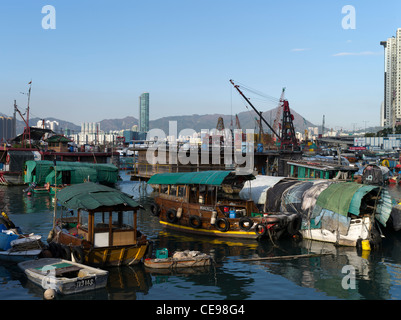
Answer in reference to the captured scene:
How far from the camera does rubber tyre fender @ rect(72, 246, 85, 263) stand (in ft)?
Result: 58.4

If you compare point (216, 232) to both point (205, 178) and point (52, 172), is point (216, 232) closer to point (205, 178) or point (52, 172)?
point (205, 178)

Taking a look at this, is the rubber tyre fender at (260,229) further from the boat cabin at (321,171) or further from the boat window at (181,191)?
the boat cabin at (321,171)

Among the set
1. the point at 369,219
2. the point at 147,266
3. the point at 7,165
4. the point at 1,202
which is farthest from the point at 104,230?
the point at 7,165

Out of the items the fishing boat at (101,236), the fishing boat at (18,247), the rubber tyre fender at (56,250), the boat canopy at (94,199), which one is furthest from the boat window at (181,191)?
the fishing boat at (18,247)

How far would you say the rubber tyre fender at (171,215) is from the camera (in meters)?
27.9

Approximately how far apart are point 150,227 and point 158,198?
7.79 feet

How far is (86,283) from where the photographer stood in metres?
16.0

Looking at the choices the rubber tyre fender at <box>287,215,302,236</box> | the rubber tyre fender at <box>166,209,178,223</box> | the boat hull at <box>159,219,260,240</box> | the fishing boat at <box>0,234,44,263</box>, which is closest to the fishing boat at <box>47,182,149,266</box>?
the fishing boat at <box>0,234,44,263</box>

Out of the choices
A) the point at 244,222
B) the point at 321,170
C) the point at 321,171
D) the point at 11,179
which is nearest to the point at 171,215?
the point at 244,222

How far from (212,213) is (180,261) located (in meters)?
6.77

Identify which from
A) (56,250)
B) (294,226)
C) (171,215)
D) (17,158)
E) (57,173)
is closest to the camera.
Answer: (56,250)

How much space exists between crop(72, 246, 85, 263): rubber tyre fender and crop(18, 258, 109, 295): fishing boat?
398 millimetres

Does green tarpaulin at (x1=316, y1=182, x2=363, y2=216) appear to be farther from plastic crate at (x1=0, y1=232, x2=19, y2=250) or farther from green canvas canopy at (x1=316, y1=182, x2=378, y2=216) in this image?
plastic crate at (x1=0, y1=232, x2=19, y2=250)
